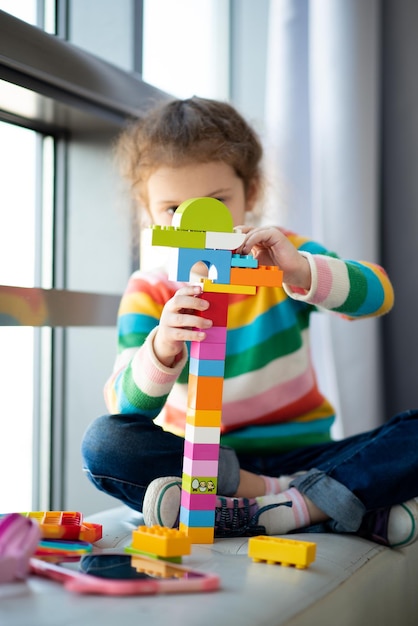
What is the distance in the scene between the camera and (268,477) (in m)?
1.09

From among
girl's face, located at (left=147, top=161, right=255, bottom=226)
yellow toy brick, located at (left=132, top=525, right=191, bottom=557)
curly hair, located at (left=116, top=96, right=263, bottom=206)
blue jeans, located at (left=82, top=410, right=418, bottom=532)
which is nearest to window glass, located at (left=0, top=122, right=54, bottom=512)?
curly hair, located at (left=116, top=96, right=263, bottom=206)

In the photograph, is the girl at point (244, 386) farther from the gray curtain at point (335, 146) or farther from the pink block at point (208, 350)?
the gray curtain at point (335, 146)

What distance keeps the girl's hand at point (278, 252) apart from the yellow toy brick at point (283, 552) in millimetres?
343

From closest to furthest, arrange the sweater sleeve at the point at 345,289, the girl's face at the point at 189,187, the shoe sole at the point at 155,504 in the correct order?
1. the shoe sole at the point at 155,504
2. the sweater sleeve at the point at 345,289
3. the girl's face at the point at 189,187

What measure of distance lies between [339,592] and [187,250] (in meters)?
0.39

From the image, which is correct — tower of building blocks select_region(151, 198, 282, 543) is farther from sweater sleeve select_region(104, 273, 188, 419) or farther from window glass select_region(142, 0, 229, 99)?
window glass select_region(142, 0, 229, 99)

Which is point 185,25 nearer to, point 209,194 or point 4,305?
point 209,194

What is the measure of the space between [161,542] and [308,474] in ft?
0.99

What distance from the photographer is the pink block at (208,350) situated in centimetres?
88

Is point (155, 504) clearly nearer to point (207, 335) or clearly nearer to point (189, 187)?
point (207, 335)

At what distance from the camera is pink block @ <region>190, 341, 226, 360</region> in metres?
0.88

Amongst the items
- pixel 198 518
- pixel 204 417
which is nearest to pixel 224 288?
pixel 204 417

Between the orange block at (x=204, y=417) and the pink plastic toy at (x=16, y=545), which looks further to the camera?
the orange block at (x=204, y=417)

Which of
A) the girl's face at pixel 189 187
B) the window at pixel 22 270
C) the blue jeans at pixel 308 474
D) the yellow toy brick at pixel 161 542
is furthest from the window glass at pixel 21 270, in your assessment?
the yellow toy brick at pixel 161 542
